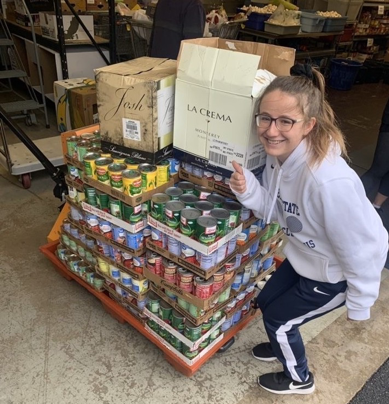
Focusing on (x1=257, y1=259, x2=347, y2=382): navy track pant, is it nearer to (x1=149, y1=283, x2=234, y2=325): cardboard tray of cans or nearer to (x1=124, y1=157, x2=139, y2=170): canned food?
(x1=149, y1=283, x2=234, y2=325): cardboard tray of cans

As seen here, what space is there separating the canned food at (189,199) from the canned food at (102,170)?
34 cm

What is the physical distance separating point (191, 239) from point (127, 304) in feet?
2.38

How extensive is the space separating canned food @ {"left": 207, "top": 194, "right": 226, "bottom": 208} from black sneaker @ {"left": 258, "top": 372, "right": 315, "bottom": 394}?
2.84 feet

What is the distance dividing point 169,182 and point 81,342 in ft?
3.19

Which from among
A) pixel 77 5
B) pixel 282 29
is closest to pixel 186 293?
pixel 77 5

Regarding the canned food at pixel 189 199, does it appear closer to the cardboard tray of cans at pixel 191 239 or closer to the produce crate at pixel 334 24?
the cardboard tray of cans at pixel 191 239

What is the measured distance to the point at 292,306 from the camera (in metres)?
1.53

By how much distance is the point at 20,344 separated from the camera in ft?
6.34

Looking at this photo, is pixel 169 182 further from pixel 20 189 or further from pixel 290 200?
pixel 20 189

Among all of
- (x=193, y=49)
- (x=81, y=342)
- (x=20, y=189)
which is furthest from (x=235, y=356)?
(x=20, y=189)

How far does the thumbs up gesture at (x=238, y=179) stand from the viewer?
4.76 feet

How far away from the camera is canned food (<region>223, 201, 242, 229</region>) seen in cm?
156

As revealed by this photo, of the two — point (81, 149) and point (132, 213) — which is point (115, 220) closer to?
point (132, 213)

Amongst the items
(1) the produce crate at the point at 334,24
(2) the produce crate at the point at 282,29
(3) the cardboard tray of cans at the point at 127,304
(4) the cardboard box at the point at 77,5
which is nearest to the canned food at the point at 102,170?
(3) the cardboard tray of cans at the point at 127,304
